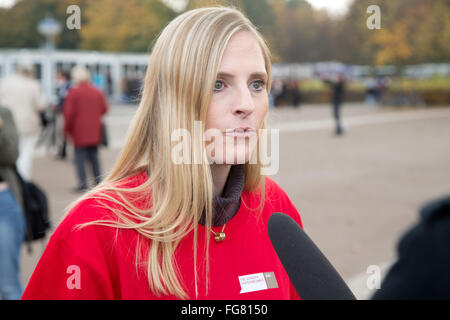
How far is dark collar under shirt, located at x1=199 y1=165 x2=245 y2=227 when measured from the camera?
60.0 inches

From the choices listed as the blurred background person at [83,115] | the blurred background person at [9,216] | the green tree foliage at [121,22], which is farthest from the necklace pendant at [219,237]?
the green tree foliage at [121,22]

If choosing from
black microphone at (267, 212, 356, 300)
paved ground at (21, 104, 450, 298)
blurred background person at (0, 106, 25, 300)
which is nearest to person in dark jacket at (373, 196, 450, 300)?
black microphone at (267, 212, 356, 300)

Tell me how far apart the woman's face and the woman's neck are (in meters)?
0.11

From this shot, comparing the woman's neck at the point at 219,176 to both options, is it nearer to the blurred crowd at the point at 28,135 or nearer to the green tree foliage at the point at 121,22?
the blurred crowd at the point at 28,135

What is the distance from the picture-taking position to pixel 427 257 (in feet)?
1.99

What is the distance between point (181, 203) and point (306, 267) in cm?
61

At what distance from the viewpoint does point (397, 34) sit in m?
29.5

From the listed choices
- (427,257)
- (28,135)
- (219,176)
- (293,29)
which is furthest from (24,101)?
(293,29)

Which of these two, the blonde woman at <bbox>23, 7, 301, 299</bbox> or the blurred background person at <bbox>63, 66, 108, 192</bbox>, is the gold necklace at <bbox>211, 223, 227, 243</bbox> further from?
the blurred background person at <bbox>63, 66, 108, 192</bbox>

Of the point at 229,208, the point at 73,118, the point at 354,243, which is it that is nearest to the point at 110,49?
the point at 73,118

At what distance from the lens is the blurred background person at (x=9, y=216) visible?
3.43 m

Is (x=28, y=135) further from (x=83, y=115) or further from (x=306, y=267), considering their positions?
(x=306, y=267)

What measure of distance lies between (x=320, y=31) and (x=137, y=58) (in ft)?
77.9
